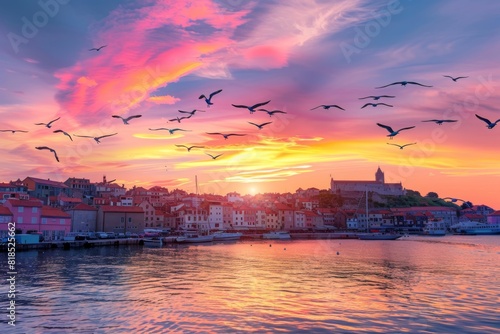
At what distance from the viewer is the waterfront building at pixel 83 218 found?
87.3 m

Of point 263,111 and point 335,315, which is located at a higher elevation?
point 263,111

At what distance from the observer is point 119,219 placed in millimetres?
94250

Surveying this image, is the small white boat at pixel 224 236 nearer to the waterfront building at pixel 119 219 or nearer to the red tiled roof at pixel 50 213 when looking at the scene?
the waterfront building at pixel 119 219

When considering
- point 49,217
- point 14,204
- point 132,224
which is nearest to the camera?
point 14,204

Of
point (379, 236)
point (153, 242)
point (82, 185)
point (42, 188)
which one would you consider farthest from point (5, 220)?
point (379, 236)

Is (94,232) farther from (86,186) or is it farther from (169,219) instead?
(86,186)

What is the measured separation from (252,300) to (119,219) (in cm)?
7445

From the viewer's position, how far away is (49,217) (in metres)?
73.2

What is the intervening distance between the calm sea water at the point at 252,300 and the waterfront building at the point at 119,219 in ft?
168

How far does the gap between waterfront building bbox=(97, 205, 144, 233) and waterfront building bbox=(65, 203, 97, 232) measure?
1.46 metres

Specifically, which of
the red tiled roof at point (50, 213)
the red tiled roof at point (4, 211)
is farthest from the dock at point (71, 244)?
the red tiled roof at point (50, 213)

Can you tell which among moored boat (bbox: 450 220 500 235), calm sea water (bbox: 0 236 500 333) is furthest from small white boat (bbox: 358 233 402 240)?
calm sea water (bbox: 0 236 500 333)

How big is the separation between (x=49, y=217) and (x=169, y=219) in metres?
47.5

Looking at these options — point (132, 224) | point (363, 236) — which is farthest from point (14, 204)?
point (363, 236)
